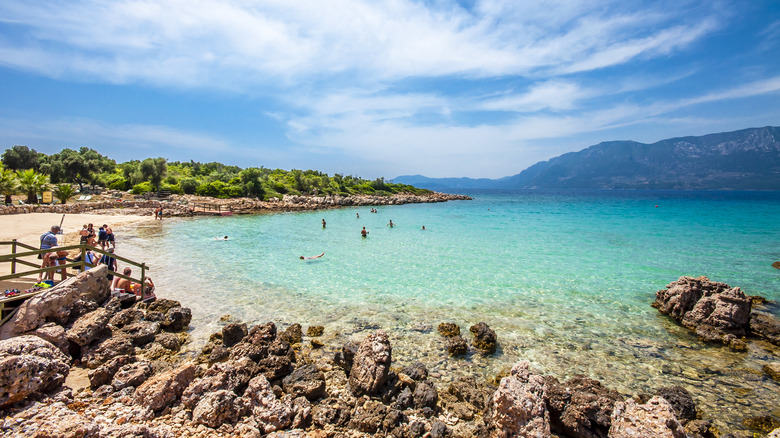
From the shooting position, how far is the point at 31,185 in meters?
41.5

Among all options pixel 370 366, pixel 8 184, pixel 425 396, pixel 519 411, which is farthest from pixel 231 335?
pixel 8 184

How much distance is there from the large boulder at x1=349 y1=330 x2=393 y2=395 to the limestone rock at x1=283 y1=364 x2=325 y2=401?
2.54 feet

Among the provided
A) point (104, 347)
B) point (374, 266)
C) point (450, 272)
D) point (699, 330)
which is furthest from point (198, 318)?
point (699, 330)

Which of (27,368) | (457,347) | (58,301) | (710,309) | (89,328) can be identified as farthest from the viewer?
(710,309)

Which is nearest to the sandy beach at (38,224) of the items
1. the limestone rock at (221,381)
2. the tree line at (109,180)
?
the tree line at (109,180)

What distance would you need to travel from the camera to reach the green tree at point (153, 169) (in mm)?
68750

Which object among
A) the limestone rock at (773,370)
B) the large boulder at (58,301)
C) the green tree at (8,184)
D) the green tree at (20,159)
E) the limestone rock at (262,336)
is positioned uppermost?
the green tree at (20,159)

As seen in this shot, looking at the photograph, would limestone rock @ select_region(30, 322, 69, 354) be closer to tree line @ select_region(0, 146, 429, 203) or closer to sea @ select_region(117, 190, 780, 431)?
sea @ select_region(117, 190, 780, 431)

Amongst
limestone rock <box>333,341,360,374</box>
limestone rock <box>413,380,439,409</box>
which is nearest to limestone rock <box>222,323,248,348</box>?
limestone rock <box>333,341,360,374</box>

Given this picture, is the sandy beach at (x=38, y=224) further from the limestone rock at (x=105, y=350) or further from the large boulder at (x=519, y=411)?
the large boulder at (x=519, y=411)

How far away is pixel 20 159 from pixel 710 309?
111904 mm

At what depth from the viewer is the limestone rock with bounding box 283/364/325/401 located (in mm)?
7559

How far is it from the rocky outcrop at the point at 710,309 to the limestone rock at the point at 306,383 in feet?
43.5

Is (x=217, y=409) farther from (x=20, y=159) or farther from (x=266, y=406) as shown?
(x=20, y=159)
